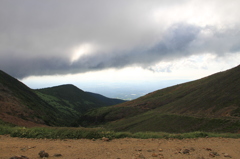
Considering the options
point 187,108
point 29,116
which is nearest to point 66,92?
point 29,116

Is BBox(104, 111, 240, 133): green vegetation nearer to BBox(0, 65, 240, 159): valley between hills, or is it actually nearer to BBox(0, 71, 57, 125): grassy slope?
BBox(0, 65, 240, 159): valley between hills

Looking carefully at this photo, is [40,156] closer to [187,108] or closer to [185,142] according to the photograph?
[185,142]

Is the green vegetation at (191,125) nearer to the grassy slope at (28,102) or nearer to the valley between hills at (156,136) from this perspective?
the valley between hills at (156,136)

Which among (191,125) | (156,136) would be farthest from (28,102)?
(156,136)

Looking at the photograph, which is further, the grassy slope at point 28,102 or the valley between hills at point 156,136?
the grassy slope at point 28,102

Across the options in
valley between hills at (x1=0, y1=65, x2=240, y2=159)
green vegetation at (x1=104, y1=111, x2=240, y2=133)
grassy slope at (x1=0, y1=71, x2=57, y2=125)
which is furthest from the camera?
grassy slope at (x1=0, y1=71, x2=57, y2=125)

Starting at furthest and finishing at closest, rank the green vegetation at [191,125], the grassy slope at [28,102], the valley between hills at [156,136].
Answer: the grassy slope at [28,102]
the green vegetation at [191,125]
the valley between hills at [156,136]

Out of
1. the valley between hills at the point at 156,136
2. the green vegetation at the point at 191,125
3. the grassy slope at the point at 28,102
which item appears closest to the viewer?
the valley between hills at the point at 156,136

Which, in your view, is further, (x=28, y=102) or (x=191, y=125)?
(x=28, y=102)

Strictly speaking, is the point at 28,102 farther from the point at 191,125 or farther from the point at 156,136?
the point at 156,136

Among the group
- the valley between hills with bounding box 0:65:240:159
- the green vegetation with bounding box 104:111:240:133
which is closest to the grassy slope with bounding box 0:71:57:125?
the valley between hills with bounding box 0:65:240:159

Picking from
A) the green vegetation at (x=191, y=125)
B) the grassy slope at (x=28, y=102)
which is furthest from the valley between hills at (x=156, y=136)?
the grassy slope at (x=28, y=102)

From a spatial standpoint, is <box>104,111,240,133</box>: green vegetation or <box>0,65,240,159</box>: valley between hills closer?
<box>0,65,240,159</box>: valley between hills

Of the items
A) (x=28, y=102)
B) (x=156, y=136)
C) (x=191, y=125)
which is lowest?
(x=191, y=125)
